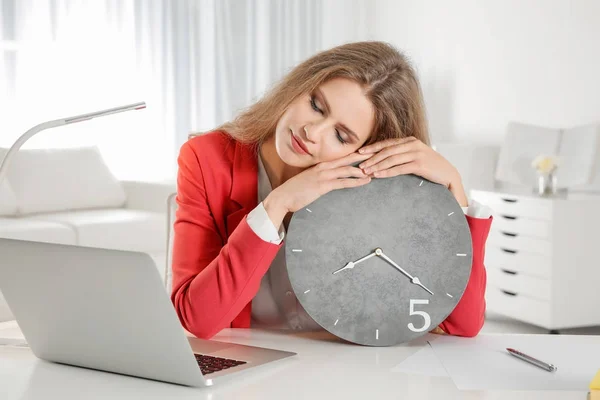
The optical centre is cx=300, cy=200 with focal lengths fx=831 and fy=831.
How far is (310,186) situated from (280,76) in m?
2.39

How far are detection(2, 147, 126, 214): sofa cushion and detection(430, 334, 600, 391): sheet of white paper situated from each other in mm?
3578

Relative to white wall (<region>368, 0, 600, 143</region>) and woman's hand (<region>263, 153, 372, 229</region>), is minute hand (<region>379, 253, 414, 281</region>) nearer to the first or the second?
woman's hand (<region>263, 153, 372, 229</region>)

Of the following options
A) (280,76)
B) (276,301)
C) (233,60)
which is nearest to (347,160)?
(276,301)

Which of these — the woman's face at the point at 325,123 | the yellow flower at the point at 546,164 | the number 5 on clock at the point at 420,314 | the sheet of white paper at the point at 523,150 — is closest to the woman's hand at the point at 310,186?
the woman's face at the point at 325,123

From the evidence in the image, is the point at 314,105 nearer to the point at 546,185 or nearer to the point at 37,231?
the point at 37,231

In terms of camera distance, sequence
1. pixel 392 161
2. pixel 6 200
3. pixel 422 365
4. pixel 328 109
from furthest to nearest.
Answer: pixel 6 200
pixel 328 109
pixel 392 161
pixel 422 365

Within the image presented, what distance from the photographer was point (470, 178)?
5113 mm

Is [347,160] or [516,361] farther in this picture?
[347,160]

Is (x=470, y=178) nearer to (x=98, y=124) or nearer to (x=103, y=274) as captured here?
(x=98, y=124)

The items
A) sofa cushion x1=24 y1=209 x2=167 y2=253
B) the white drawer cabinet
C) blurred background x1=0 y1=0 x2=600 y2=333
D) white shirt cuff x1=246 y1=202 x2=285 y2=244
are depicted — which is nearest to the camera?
white shirt cuff x1=246 y1=202 x2=285 y2=244

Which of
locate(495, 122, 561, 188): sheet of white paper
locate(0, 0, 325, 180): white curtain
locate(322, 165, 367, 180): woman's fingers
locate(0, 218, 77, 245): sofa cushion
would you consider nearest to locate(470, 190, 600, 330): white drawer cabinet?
locate(495, 122, 561, 188): sheet of white paper

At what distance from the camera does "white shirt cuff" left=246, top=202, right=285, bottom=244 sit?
54.8 inches

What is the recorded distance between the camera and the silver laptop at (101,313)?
1027 mm

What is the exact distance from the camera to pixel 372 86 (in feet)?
5.08
